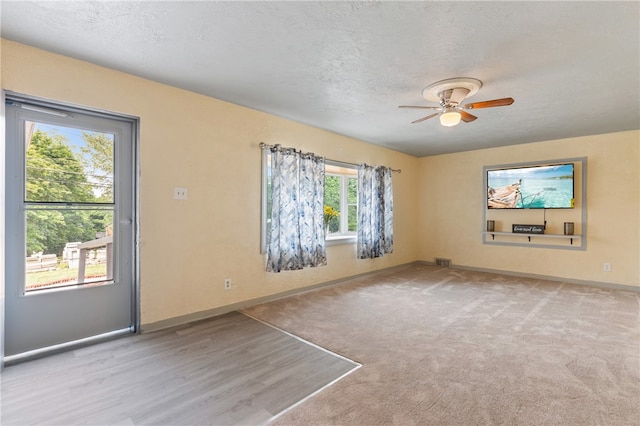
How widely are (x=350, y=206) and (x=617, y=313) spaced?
149 inches

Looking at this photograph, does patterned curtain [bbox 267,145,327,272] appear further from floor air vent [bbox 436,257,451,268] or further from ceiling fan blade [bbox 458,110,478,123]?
floor air vent [bbox 436,257,451,268]

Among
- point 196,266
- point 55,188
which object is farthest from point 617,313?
point 55,188

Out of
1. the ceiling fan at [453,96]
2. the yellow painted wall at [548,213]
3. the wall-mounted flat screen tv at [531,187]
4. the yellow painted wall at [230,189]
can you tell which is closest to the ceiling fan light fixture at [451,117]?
the ceiling fan at [453,96]

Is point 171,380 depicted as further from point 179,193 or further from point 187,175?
point 187,175

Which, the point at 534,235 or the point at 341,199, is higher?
the point at 341,199

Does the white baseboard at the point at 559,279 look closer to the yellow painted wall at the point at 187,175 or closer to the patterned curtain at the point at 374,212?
the patterned curtain at the point at 374,212

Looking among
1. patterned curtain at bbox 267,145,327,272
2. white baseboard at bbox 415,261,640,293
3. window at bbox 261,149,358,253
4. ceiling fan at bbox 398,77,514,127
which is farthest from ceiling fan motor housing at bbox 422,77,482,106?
white baseboard at bbox 415,261,640,293

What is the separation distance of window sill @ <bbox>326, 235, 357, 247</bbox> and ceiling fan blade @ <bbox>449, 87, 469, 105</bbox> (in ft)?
8.74

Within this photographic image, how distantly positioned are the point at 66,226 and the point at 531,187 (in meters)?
6.58

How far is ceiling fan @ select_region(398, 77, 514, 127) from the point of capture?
280 cm

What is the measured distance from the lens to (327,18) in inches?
76.9

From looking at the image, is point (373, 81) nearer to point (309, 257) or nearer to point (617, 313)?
point (309, 257)

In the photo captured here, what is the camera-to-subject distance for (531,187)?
5.33 m

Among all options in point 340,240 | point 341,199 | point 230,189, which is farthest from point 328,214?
point 230,189
